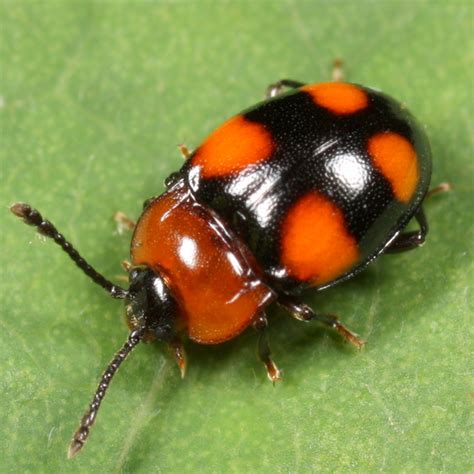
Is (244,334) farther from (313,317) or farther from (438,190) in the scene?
(438,190)

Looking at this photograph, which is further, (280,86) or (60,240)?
(280,86)

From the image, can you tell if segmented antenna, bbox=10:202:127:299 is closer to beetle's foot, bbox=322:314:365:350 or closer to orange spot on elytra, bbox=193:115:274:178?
orange spot on elytra, bbox=193:115:274:178

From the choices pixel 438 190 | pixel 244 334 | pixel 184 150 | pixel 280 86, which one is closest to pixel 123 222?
pixel 184 150

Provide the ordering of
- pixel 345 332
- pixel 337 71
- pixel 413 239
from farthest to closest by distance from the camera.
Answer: pixel 337 71 → pixel 413 239 → pixel 345 332

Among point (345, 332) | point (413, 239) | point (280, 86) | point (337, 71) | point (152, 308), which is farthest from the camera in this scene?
point (337, 71)

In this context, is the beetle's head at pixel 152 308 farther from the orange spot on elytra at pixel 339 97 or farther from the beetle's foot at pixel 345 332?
the orange spot on elytra at pixel 339 97

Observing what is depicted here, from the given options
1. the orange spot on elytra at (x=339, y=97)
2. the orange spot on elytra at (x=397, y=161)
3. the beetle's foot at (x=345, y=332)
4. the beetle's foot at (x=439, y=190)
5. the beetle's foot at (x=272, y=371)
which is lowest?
the beetle's foot at (x=272, y=371)

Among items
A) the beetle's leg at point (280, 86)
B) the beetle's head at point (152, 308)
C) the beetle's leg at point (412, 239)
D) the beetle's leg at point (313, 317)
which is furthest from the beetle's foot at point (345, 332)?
the beetle's leg at point (280, 86)
